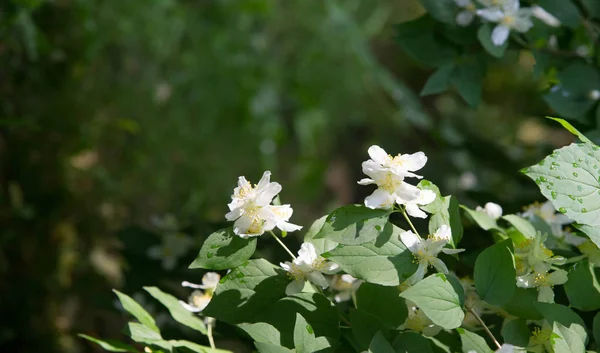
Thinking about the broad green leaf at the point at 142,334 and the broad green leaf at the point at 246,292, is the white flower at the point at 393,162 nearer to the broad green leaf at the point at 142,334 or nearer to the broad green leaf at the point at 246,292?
the broad green leaf at the point at 246,292

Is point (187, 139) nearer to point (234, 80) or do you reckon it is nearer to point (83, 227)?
point (234, 80)

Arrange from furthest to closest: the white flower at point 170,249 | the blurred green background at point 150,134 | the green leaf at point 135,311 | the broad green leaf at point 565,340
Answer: the blurred green background at point 150,134 → the white flower at point 170,249 → the green leaf at point 135,311 → the broad green leaf at point 565,340

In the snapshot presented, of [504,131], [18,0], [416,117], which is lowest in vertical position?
[504,131]

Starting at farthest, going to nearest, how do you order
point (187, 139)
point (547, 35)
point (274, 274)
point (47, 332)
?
point (187, 139)
point (47, 332)
point (547, 35)
point (274, 274)

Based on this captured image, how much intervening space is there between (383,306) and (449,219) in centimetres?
10

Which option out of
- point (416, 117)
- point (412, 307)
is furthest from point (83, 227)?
point (412, 307)

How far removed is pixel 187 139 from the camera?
1537 millimetres

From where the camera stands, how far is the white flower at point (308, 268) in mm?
535

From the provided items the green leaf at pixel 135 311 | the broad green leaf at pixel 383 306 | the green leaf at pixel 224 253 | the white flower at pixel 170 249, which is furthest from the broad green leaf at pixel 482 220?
the white flower at pixel 170 249

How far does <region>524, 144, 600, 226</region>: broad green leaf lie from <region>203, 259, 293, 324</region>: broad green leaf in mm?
236

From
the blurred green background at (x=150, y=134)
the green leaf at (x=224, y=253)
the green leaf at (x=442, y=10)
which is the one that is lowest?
the blurred green background at (x=150, y=134)

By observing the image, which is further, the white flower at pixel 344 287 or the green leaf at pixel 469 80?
the green leaf at pixel 469 80

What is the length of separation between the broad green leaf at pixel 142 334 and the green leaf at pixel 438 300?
238 millimetres

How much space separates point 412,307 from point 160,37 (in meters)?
1.08
